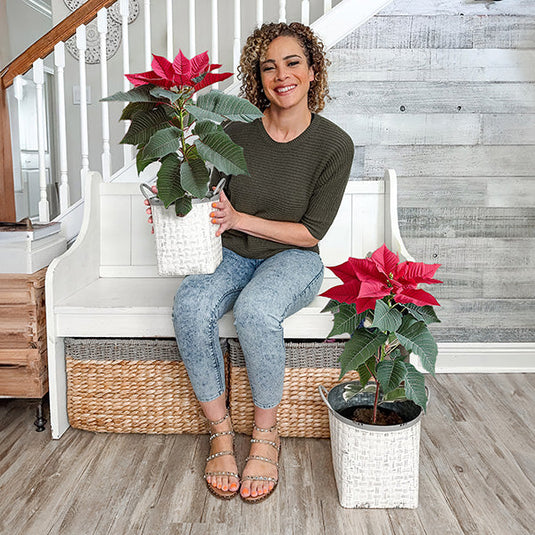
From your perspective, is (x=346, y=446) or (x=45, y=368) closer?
(x=346, y=446)

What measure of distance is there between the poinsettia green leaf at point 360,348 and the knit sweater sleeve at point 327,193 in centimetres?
46

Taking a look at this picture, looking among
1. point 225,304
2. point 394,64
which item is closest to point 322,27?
point 394,64

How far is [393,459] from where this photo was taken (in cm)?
143

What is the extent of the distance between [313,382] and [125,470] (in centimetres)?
59

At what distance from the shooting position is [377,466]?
144cm

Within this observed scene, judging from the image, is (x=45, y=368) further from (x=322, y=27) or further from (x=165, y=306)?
(x=322, y=27)

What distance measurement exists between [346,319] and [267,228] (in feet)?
1.39

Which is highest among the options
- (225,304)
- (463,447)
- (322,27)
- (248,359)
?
(322,27)

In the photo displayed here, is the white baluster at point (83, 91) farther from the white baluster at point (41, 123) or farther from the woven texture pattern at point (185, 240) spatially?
the woven texture pattern at point (185, 240)

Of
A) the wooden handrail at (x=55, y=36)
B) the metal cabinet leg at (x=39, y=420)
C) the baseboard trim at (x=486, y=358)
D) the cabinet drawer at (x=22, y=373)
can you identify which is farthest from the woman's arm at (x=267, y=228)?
the wooden handrail at (x=55, y=36)

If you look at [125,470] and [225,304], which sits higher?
[225,304]

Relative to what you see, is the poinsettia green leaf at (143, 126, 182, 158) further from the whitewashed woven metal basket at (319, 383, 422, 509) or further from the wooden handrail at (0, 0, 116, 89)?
the wooden handrail at (0, 0, 116, 89)

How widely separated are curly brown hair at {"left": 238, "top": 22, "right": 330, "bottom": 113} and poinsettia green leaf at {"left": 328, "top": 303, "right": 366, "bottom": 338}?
82cm

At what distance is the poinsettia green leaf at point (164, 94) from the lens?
1377mm
